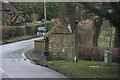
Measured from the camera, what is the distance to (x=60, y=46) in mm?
39312

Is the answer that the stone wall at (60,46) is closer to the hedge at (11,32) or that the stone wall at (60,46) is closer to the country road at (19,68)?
the country road at (19,68)

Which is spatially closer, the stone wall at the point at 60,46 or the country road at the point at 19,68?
the country road at the point at 19,68

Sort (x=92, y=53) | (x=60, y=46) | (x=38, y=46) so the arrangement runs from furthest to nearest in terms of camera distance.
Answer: (x=38, y=46) → (x=60, y=46) → (x=92, y=53)

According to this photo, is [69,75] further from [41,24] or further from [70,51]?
[41,24]

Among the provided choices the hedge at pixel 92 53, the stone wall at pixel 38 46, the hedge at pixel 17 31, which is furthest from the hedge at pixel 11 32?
the hedge at pixel 92 53

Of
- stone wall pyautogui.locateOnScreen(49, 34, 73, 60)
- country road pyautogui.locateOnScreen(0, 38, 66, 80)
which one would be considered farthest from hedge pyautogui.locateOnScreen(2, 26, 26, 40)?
stone wall pyautogui.locateOnScreen(49, 34, 73, 60)

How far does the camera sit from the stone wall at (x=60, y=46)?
39.0 meters

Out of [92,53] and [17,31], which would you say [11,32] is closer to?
[17,31]

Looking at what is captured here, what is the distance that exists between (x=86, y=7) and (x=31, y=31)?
49.6 metres

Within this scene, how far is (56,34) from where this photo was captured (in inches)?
1543

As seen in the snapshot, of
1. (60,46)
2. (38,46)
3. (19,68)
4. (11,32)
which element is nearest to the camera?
(19,68)

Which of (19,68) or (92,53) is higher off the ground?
(92,53)

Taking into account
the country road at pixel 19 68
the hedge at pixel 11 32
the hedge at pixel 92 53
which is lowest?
the country road at pixel 19 68

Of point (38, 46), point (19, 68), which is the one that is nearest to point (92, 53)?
point (19, 68)
